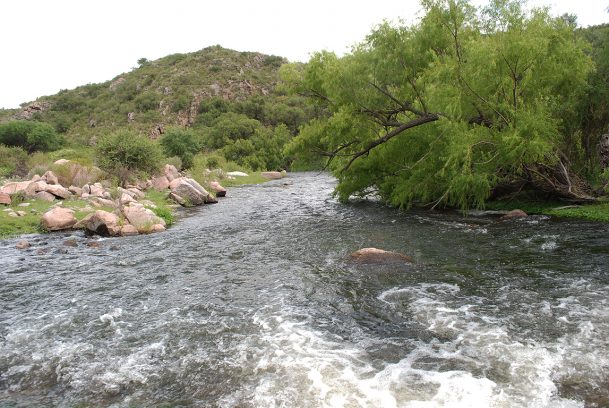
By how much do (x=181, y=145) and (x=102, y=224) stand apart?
110ft

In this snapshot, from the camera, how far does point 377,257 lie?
39.2 ft

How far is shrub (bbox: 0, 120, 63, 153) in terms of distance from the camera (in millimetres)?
46844

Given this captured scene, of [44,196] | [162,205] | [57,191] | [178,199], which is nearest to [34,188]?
[44,196]

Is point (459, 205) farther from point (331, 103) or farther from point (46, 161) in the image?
point (46, 161)

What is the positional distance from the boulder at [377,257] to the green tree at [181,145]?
38.2 m

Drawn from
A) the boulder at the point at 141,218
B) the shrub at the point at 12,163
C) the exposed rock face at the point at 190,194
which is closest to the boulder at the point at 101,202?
the boulder at the point at 141,218

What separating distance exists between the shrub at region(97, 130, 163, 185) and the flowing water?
52.1 ft

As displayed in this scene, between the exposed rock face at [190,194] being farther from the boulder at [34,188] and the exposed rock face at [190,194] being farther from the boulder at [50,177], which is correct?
the boulder at [34,188]

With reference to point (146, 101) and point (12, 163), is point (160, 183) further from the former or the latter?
point (146, 101)

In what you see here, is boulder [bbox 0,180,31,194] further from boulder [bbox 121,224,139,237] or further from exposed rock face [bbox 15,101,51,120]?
exposed rock face [bbox 15,101,51,120]

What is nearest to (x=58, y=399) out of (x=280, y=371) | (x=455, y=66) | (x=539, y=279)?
(x=280, y=371)

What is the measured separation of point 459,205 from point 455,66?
22.2 ft

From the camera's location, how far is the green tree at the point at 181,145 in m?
48.3

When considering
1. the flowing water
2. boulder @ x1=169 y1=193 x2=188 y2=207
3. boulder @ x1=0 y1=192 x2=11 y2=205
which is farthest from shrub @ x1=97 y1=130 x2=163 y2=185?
the flowing water
